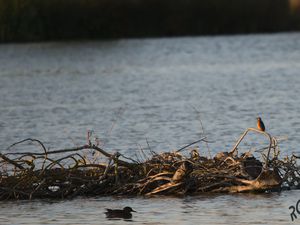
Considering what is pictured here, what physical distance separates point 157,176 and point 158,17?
3736 centimetres

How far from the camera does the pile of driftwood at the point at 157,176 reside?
13.4m

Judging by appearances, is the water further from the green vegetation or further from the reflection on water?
the green vegetation

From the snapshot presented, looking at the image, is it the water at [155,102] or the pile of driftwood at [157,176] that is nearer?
the water at [155,102]

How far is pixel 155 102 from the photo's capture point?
1021 inches

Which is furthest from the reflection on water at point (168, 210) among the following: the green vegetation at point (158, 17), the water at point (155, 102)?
the green vegetation at point (158, 17)

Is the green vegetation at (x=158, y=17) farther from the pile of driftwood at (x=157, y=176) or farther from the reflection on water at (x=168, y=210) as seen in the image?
the reflection on water at (x=168, y=210)

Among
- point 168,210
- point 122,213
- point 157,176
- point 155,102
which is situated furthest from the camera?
point 155,102

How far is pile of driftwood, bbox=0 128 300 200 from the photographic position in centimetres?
1341

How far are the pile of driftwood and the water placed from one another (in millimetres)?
200

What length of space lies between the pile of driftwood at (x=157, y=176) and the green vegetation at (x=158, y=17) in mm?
35088

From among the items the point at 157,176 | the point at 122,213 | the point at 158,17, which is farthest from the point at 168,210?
the point at 158,17

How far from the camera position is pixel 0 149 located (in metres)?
18.4

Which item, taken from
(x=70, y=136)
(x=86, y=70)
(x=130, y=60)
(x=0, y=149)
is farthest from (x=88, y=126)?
(x=130, y=60)

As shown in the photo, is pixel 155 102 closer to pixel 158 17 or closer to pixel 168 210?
pixel 168 210
